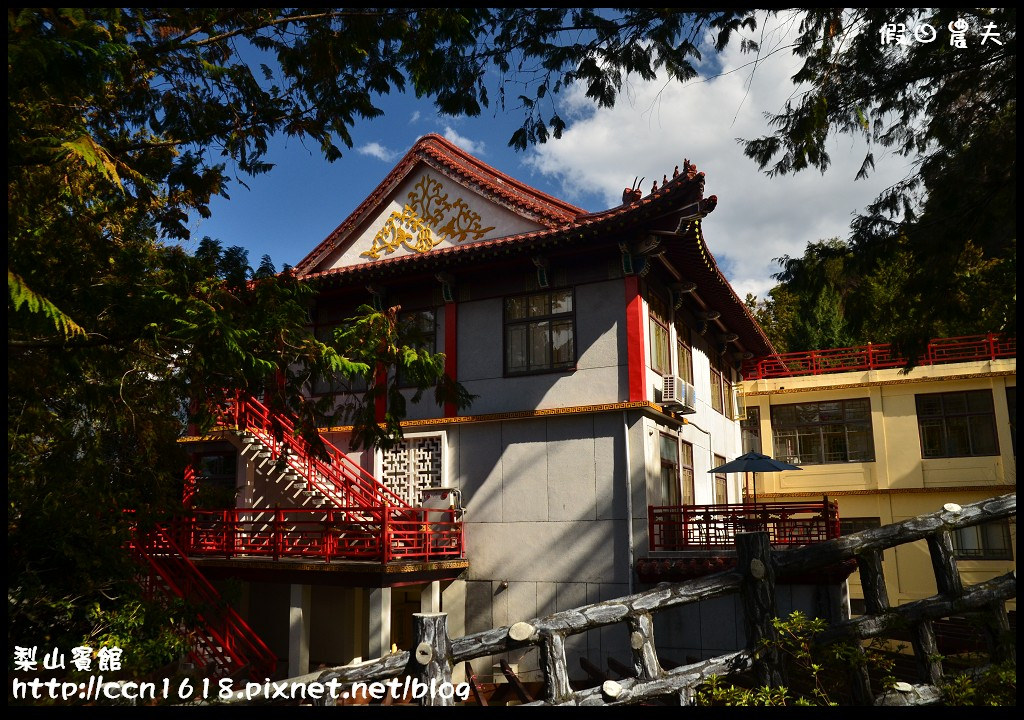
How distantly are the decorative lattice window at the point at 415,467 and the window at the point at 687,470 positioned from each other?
4.54 metres

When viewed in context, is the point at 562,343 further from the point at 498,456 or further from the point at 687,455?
the point at 687,455

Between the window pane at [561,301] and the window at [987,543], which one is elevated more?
the window pane at [561,301]

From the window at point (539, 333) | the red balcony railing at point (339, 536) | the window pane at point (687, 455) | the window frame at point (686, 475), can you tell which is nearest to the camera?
the red balcony railing at point (339, 536)

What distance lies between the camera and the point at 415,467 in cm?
1362

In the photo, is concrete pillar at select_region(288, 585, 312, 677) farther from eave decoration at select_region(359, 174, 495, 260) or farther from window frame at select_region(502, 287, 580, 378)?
eave decoration at select_region(359, 174, 495, 260)

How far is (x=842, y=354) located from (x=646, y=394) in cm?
1230

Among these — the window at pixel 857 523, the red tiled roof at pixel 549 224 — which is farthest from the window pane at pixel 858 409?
the red tiled roof at pixel 549 224

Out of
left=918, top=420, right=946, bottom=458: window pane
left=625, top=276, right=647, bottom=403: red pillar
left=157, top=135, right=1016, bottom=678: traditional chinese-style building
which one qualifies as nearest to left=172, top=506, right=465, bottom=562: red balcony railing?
left=157, top=135, right=1016, bottom=678: traditional chinese-style building

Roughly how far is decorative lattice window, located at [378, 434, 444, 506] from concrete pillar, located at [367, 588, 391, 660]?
229cm

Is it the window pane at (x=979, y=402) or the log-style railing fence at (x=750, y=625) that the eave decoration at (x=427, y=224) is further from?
the window pane at (x=979, y=402)

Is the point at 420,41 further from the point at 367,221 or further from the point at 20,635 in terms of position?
the point at 367,221

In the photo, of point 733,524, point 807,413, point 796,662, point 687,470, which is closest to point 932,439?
point 807,413

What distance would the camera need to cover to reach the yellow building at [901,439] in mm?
19500

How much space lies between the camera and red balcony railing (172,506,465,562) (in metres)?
11.3
